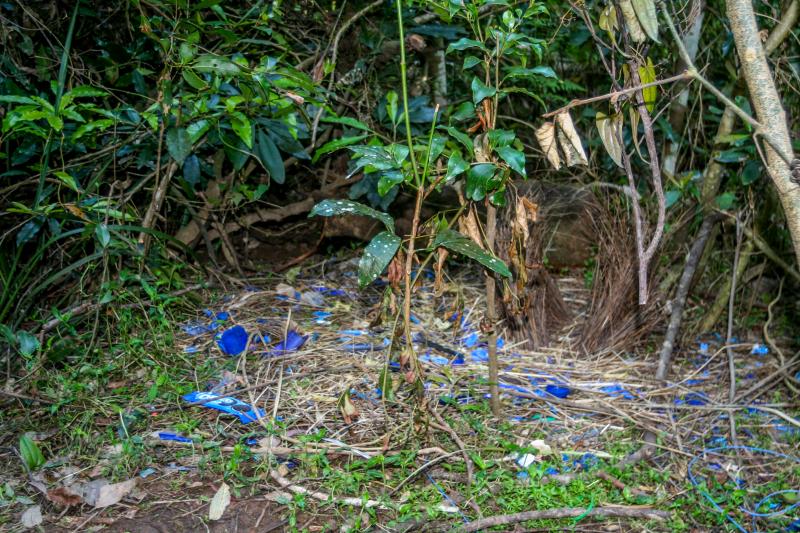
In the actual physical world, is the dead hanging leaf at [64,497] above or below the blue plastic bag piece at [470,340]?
below

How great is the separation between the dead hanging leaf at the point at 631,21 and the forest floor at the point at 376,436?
0.99 meters

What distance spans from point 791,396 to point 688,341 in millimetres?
502

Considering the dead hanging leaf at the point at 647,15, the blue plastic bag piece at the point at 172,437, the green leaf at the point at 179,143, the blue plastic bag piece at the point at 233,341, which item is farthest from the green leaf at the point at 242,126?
the dead hanging leaf at the point at 647,15

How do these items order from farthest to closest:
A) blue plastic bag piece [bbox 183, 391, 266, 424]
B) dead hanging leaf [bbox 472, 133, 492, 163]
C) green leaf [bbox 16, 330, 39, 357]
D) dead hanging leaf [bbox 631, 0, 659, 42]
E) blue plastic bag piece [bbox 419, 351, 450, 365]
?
blue plastic bag piece [bbox 419, 351, 450, 365] < green leaf [bbox 16, 330, 39, 357] < blue plastic bag piece [bbox 183, 391, 266, 424] < dead hanging leaf [bbox 472, 133, 492, 163] < dead hanging leaf [bbox 631, 0, 659, 42]

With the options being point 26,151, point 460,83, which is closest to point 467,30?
point 460,83

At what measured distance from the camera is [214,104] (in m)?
3.12

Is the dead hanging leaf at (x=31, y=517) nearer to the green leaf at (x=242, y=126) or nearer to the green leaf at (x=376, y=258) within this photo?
the green leaf at (x=376, y=258)

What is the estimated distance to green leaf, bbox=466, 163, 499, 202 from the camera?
217 cm

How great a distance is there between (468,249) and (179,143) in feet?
4.44

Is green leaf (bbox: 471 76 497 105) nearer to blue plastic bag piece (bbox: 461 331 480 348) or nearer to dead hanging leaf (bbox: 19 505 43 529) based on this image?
blue plastic bag piece (bbox: 461 331 480 348)

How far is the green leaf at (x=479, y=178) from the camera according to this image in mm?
2170

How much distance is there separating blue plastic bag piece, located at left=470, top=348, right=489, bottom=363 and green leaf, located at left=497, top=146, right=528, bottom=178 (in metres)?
1.12

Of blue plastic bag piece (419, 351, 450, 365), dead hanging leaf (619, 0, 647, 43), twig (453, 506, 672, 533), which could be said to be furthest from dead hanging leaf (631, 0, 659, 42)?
blue plastic bag piece (419, 351, 450, 365)

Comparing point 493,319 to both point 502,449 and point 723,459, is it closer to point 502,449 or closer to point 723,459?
point 502,449
